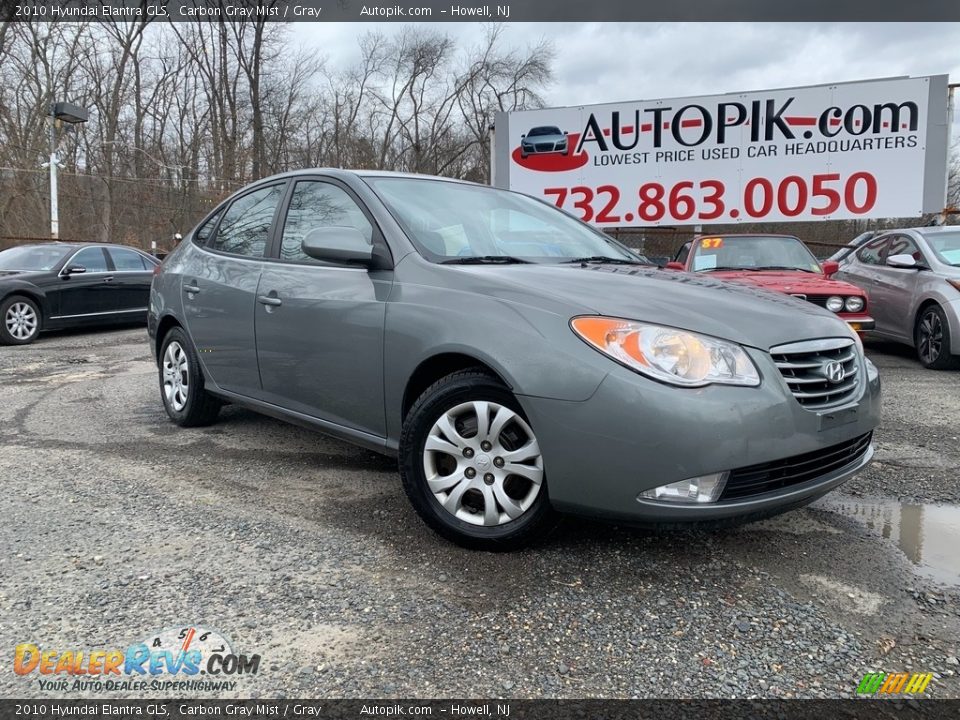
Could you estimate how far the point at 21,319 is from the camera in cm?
923

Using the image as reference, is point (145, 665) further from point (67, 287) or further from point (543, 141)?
point (543, 141)

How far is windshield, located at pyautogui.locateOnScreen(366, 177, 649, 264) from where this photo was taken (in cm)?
320

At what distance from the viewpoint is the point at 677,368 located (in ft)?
7.66

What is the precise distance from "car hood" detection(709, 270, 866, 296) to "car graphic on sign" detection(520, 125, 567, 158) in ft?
23.8

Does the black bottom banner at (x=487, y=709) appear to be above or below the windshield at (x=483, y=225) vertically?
below

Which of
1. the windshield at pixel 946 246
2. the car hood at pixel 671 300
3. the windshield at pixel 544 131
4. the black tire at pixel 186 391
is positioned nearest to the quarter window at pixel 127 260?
the black tire at pixel 186 391

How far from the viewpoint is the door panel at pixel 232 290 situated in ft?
12.7

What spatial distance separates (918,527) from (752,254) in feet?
16.5

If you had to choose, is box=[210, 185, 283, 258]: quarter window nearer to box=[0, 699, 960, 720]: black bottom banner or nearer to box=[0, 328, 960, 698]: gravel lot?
box=[0, 328, 960, 698]: gravel lot

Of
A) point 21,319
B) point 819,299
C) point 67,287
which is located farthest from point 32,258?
point 819,299

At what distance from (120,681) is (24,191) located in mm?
25167

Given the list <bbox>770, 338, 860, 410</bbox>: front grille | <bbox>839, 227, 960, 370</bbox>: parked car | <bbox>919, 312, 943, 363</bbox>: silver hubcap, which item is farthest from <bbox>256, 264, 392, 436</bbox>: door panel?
<bbox>919, 312, 943, 363</bbox>: silver hubcap

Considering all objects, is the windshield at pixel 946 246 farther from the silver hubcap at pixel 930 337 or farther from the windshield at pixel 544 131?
the windshield at pixel 544 131

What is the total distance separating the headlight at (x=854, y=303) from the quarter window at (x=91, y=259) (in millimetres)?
9982
